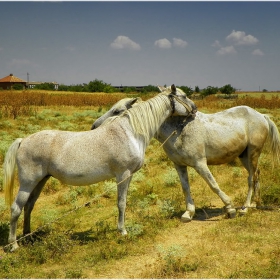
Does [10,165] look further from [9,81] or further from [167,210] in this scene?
[9,81]

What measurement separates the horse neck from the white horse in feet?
0.93

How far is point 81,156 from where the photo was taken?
4648 mm

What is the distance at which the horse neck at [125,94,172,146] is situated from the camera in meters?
4.93

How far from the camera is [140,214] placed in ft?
20.6

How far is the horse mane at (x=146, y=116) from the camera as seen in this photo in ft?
16.2

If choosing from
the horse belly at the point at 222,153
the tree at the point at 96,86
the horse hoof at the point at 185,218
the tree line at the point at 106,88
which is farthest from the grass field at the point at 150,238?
the tree at the point at 96,86

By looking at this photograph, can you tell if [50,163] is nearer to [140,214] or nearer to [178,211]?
[140,214]

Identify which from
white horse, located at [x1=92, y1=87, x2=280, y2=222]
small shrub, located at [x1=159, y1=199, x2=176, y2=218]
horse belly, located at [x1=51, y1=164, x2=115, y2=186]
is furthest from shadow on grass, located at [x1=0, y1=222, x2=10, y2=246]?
small shrub, located at [x1=159, y1=199, x2=176, y2=218]

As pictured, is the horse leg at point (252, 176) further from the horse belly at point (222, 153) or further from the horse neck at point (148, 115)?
the horse neck at point (148, 115)

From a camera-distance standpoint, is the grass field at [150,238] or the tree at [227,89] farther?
the tree at [227,89]

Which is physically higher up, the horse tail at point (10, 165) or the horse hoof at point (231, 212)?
the horse tail at point (10, 165)

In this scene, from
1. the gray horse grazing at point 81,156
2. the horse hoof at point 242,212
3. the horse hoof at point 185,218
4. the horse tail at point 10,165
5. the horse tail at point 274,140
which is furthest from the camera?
the horse tail at point 274,140

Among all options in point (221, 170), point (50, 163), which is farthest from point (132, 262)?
point (221, 170)

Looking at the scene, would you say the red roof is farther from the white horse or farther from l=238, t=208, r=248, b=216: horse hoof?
l=238, t=208, r=248, b=216: horse hoof
